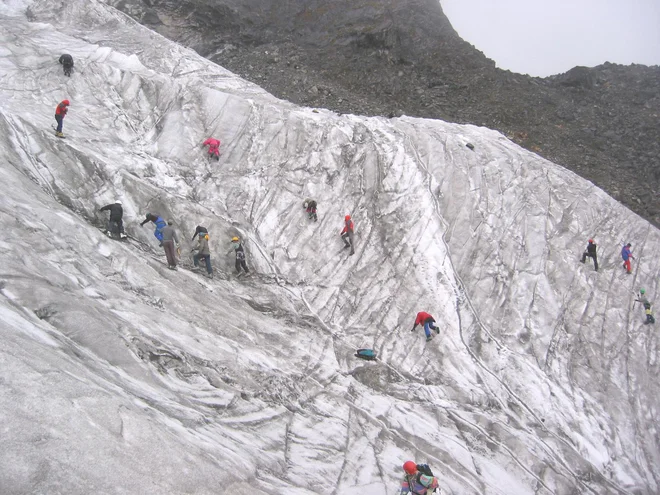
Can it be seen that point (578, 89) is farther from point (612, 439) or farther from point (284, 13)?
point (612, 439)

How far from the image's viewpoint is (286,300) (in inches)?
522

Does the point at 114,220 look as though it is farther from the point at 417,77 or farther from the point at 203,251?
the point at 417,77

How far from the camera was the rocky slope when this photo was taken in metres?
27.7

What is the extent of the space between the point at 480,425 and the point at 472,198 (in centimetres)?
823

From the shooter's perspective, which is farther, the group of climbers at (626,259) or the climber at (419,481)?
the group of climbers at (626,259)

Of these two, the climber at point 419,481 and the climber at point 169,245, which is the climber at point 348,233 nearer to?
the climber at point 169,245

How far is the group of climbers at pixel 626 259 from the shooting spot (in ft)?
47.6

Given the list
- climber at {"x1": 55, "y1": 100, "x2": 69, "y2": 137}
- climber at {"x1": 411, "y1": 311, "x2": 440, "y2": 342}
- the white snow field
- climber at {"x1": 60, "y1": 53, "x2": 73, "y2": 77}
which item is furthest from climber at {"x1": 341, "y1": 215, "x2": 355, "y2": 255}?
climber at {"x1": 60, "y1": 53, "x2": 73, "y2": 77}

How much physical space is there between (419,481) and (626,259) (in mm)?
12065

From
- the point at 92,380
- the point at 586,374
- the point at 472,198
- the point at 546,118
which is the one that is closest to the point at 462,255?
the point at 472,198

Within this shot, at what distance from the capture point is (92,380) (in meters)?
6.29

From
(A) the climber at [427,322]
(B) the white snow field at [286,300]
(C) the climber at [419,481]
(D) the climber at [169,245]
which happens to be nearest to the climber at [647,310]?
(B) the white snow field at [286,300]

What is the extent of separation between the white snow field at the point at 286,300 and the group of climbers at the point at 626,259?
1.03 ft

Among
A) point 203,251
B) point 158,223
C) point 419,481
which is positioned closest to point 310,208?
point 203,251
